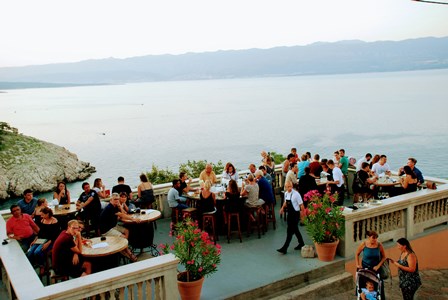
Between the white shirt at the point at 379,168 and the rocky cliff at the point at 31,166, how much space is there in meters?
38.9

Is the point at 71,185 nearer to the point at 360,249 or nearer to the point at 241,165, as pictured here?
the point at 241,165

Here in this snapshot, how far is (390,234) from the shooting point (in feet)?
34.5

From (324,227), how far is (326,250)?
1.48 feet

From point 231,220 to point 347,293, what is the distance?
3.39m

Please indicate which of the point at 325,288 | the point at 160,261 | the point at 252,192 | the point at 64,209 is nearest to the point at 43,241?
the point at 64,209

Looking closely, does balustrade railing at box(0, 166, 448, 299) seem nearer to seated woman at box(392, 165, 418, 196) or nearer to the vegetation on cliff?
seated woman at box(392, 165, 418, 196)

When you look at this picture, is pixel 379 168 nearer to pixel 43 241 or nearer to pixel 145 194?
pixel 145 194

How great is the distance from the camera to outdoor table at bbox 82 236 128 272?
26.7 ft

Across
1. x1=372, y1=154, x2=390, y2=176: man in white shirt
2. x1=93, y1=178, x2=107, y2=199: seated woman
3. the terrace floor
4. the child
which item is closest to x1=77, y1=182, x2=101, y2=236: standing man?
x1=93, y1=178, x2=107, y2=199: seated woman

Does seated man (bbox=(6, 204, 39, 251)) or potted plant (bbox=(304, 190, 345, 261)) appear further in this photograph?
potted plant (bbox=(304, 190, 345, 261))

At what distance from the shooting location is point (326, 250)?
366 inches

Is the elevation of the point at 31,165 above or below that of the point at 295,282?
below

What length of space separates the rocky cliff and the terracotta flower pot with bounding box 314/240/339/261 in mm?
41493

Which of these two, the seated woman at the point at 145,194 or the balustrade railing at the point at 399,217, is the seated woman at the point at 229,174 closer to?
the seated woman at the point at 145,194
